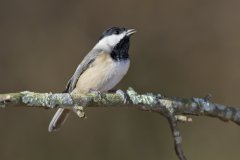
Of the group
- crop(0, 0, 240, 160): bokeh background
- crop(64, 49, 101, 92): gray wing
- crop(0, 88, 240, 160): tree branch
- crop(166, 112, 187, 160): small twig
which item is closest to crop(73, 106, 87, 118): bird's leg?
crop(0, 88, 240, 160): tree branch

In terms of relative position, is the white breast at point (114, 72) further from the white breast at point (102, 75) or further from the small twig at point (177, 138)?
the small twig at point (177, 138)

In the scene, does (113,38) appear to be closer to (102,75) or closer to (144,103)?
(102,75)

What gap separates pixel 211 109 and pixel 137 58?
1.22 meters

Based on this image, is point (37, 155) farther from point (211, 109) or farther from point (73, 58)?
point (211, 109)

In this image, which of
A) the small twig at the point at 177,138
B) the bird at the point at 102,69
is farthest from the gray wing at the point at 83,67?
the small twig at the point at 177,138

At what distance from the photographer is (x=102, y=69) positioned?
9.53ft

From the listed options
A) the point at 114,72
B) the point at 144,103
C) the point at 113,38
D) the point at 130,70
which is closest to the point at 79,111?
the point at 144,103

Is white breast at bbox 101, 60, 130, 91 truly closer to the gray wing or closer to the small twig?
the gray wing

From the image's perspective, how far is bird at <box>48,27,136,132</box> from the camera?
2891 millimetres

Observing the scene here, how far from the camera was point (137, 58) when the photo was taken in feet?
11.8

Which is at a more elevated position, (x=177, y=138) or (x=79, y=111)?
(x=79, y=111)

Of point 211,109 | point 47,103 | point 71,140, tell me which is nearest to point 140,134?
point 71,140

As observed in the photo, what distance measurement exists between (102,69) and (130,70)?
0.68 meters

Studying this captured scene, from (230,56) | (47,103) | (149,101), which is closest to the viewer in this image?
(47,103)
